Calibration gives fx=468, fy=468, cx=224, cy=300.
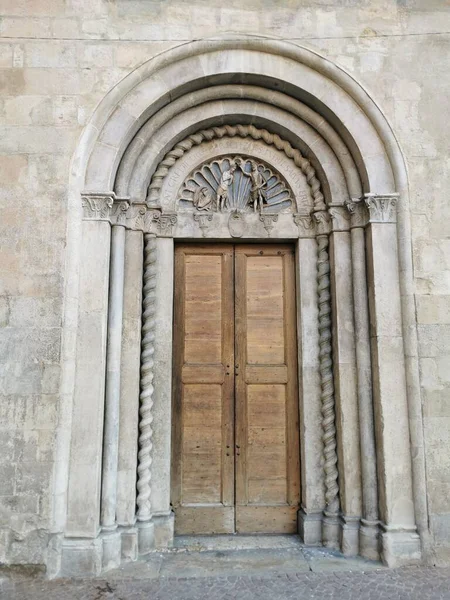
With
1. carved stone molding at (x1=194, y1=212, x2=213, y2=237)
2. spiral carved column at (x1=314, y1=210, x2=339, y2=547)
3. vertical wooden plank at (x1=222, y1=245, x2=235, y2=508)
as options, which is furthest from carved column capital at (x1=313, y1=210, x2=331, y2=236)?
carved stone molding at (x1=194, y1=212, x2=213, y2=237)

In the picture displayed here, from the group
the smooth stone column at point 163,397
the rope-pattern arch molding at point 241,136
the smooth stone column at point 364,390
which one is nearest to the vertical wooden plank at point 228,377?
the smooth stone column at point 163,397

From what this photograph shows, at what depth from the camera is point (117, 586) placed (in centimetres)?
362

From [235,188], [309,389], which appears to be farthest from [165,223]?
[309,389]

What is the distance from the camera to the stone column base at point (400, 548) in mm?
3885

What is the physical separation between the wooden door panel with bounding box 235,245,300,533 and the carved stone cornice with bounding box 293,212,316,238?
0.26 metres

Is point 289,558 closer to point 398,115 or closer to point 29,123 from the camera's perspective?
point 398,115

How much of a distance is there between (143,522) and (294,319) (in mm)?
2409

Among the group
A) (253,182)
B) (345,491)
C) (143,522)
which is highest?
(253,182)

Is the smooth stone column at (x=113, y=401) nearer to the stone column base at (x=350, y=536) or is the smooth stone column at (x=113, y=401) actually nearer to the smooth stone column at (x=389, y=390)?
the stone column base at (x=350, y=536)

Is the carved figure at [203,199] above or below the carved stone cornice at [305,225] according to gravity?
above

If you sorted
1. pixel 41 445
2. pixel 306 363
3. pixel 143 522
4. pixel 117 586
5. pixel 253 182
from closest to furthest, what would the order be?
pixel 117 586 → pixel 41 445 → pixel 143 522 → pixel 306 363 → pixel 253 182

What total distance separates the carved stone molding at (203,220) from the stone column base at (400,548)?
3.23 m

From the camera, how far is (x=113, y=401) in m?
4.16

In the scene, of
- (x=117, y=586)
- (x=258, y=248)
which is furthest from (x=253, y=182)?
(x=117, y=586)
